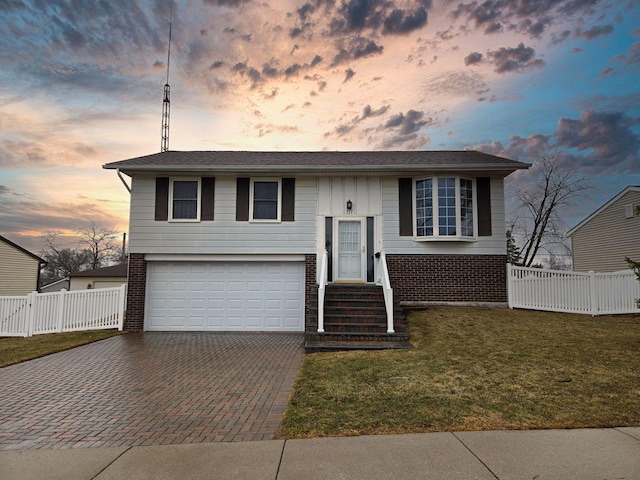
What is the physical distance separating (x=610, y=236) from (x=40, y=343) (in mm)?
23363

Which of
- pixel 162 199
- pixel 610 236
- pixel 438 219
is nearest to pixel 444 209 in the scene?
pixel 438 219

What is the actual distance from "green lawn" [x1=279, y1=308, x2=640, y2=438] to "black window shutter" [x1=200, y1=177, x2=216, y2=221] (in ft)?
21.2

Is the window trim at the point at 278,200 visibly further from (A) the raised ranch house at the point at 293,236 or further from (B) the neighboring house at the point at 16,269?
(B) the neighboring house at the point at 16,269

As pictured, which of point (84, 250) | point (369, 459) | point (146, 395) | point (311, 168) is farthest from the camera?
point (84, 250)

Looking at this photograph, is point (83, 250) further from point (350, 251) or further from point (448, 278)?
point (448, 278)

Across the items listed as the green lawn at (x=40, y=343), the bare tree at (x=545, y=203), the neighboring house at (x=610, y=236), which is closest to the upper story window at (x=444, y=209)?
the neighboring house at (x=610, y=236)

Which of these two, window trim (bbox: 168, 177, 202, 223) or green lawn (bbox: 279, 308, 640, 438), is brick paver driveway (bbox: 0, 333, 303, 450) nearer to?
green lawn (bbox: 279, 308, 640, 438)

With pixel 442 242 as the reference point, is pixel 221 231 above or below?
above

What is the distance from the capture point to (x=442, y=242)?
12.0 m

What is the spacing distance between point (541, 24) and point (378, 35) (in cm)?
478

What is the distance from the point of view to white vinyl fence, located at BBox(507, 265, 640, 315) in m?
11.4

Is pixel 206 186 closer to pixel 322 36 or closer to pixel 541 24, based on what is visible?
pixel 322 36

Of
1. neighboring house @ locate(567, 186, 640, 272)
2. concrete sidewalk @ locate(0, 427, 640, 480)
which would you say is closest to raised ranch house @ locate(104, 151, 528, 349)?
concrete sidewalk @ locate(0, 427, 640, 480)

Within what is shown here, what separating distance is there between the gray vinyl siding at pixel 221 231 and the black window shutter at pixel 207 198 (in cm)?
15
